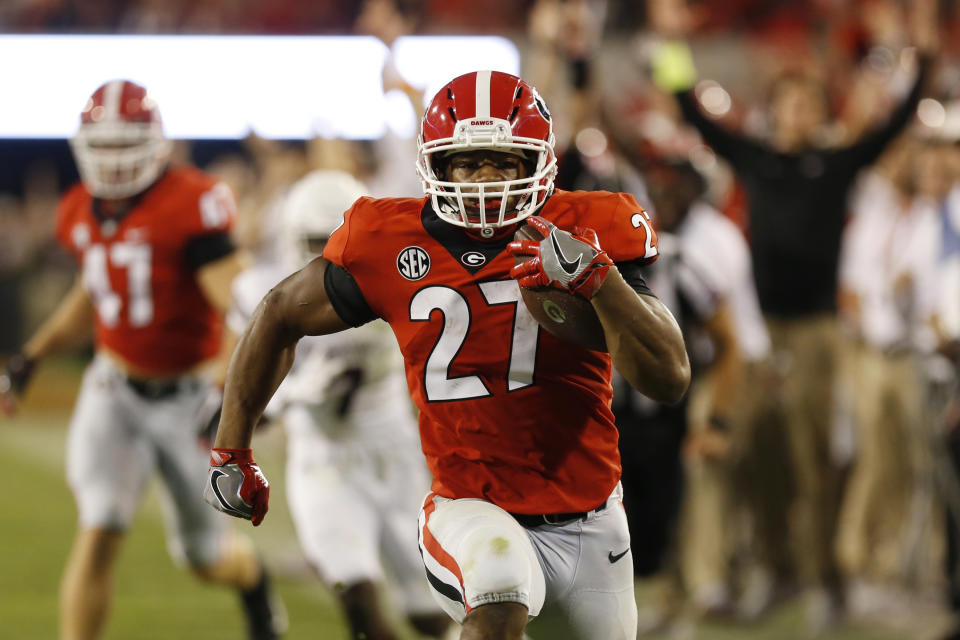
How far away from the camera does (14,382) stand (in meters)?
4.97

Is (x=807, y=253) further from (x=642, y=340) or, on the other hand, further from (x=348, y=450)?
(x=642, y=340)

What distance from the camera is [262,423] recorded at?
435 cm

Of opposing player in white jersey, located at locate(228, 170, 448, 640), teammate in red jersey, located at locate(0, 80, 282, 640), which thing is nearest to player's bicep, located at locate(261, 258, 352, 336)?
opposing player in white jersey, located at locate(228, 170, 448, 640)

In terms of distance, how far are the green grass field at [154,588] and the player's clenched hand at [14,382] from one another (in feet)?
3.05

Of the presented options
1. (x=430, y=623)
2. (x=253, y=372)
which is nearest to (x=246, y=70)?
(x=430, y=623)

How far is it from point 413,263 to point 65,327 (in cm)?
255

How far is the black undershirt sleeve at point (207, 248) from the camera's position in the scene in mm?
4797

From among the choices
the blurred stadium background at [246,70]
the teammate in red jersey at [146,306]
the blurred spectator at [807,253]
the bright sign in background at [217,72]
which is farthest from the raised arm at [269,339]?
the bright sign in background at [217,72]

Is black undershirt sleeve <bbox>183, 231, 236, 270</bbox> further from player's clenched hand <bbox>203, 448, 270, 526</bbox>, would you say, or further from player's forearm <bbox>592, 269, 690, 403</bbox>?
player's forearm <bbox>592, 269, 690, 403</bbox>

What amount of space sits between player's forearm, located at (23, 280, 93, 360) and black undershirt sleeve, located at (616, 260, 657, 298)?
109 inches

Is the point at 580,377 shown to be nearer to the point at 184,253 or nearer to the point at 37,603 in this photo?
the point at 184,253

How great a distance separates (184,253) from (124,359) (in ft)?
1.45

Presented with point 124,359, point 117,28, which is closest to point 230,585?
point 124,359

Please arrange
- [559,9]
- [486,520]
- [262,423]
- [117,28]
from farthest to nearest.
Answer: [117,28] < [559,9] < [262,423] < [486,520]
